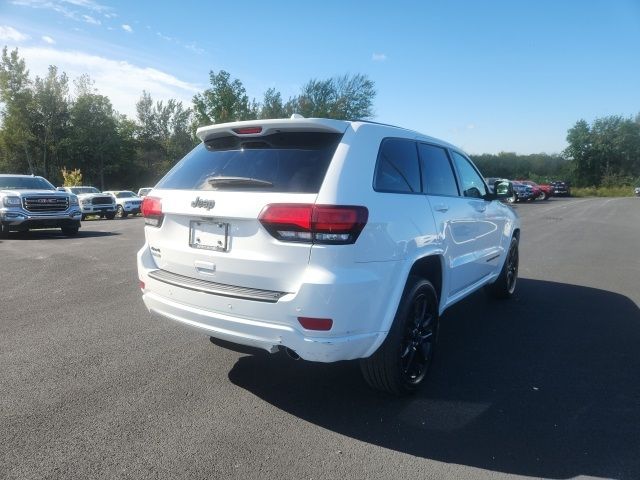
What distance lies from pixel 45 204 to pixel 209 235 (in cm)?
1145

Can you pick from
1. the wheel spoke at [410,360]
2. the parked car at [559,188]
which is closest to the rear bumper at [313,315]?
the wheel spoke at [410,360]

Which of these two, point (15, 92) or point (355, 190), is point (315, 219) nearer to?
point (355, 190)

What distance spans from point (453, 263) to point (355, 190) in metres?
1.60

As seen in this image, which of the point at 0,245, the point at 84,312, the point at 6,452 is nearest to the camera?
the point at 6,452

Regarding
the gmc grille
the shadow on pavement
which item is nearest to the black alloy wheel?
the shadow on pavement

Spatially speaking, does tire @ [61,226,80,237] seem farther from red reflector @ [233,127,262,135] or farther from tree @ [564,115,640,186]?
tree @ [564,115,640,186]

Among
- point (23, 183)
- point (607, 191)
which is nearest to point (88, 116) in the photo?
point (23, 183)

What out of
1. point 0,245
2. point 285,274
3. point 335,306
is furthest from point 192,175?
point 0,245

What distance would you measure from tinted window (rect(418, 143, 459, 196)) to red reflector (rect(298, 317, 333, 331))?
1.54 metres

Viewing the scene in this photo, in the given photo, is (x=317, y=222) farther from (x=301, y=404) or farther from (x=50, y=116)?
(x=50, y=116)

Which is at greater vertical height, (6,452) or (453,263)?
(453,263)

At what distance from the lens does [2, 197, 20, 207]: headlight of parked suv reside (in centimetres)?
1188

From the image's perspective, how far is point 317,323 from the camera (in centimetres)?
268

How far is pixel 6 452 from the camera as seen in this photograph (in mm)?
2596
